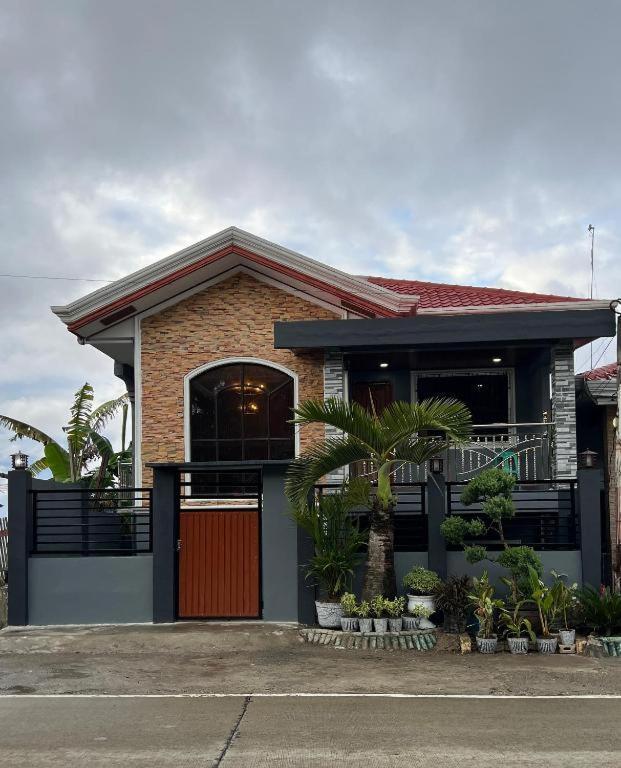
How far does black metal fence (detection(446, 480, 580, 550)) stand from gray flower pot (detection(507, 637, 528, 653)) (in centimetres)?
196

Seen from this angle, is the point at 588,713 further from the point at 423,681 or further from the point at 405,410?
the point at 405,410

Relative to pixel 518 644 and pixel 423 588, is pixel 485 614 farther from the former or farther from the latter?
pixel 423 588

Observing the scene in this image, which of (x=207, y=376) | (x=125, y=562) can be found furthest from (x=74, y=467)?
(x=125, y=562)

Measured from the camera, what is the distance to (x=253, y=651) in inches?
520

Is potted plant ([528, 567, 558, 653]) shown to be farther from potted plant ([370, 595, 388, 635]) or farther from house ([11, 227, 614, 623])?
potted plant ([370, 595, 388, 635])

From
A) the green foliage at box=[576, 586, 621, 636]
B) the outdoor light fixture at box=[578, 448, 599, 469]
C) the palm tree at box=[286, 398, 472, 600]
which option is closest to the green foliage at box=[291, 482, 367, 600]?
the palm tree at box=[286, 398, 472, 600]

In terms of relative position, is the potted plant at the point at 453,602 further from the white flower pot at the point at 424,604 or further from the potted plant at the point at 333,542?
the potted plant at the point at 333,542

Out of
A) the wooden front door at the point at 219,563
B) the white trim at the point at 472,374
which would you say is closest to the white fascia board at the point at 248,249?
the white trim at the point at 472,374

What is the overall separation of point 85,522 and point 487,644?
7499 mm

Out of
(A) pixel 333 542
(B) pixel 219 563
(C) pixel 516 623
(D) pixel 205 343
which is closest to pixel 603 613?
(C) pixel 516 623

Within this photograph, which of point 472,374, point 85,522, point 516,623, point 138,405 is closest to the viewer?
point 516,623

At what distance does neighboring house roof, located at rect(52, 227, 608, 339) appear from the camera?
16.9m

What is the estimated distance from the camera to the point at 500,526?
45.6ft

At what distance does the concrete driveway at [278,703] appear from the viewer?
774 cm
